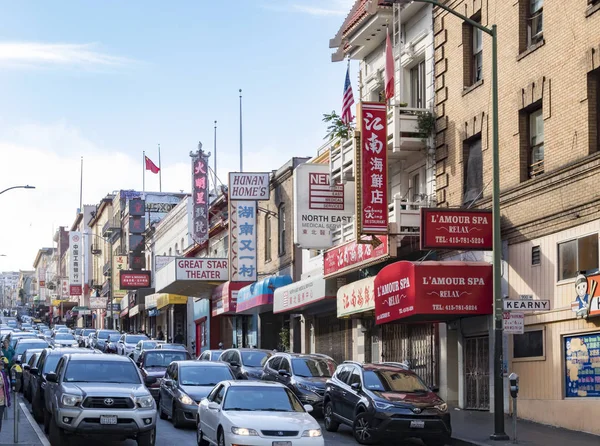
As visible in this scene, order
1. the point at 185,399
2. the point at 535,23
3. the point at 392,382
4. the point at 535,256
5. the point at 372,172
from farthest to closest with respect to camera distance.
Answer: the point at 372,172 < the point at 535,23 < the point at 535,256 < the point at 185,399 < the point at 392,382

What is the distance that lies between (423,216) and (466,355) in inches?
210

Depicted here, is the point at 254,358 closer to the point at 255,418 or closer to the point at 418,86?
the point at 418,86

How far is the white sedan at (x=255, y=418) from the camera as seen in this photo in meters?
17.0

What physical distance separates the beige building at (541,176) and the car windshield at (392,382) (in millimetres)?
3524

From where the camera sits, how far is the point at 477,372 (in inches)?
1091

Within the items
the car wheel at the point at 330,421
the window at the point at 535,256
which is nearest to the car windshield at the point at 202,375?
the car wheel at the point at 330,421

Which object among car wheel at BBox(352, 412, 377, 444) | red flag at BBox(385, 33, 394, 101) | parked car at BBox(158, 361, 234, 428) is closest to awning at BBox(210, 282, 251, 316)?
red flag at BBox(385, 33, 394, 101)

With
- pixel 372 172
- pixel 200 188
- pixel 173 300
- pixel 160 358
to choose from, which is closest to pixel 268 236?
pixel 200 188

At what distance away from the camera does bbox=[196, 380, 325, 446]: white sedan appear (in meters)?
17.0

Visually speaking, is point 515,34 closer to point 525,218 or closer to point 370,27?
point 525,218

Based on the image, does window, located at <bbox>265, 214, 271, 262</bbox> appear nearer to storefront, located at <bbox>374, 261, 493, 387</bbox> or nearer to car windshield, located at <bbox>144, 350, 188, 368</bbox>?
car windshield, located at <bbox>144, 350, 188, 368</bbox>

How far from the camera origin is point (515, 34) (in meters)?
25.9

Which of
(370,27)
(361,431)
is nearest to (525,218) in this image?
(361,431)

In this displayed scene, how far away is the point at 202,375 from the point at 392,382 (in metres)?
5.17
